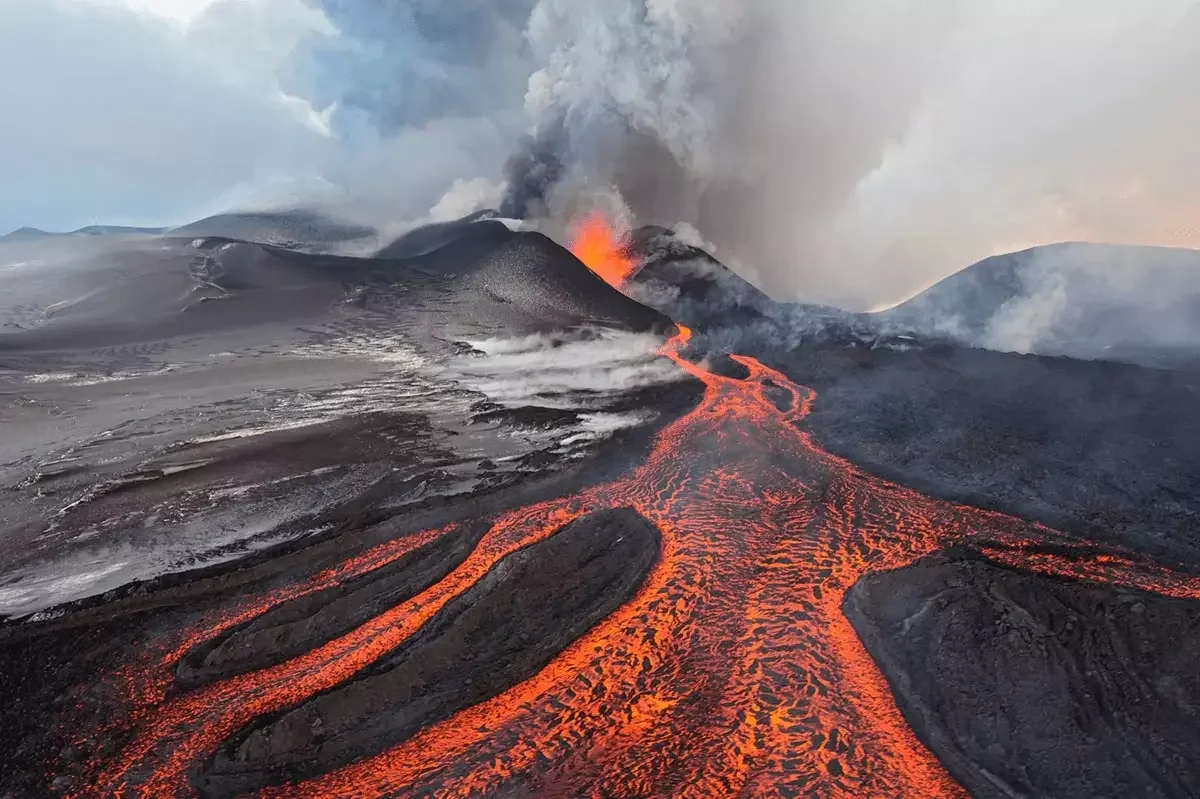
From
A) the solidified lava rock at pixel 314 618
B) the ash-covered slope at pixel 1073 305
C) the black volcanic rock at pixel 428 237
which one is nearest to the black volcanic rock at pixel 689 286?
the ash-covered slope at pixel 1073 305

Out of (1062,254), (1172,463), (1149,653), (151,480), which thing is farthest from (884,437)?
(1062,254)

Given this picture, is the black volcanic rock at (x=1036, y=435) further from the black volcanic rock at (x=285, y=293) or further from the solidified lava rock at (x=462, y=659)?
the black volcanic rock at (x=285, y=293)

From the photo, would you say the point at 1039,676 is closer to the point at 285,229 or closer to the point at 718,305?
the point at 718,305

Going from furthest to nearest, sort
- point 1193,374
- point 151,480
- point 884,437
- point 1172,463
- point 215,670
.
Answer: point 1193,374 < point 884,437 < point 1172,463 < point 151,480 < point 215,670

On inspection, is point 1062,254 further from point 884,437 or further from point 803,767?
point 803,767

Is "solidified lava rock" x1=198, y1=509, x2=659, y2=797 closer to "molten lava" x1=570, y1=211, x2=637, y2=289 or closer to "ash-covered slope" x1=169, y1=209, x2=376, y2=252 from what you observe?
"molten lava" x1=570, y1=211, x2=637, y2=289

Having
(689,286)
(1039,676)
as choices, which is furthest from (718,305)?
(1039,676)
